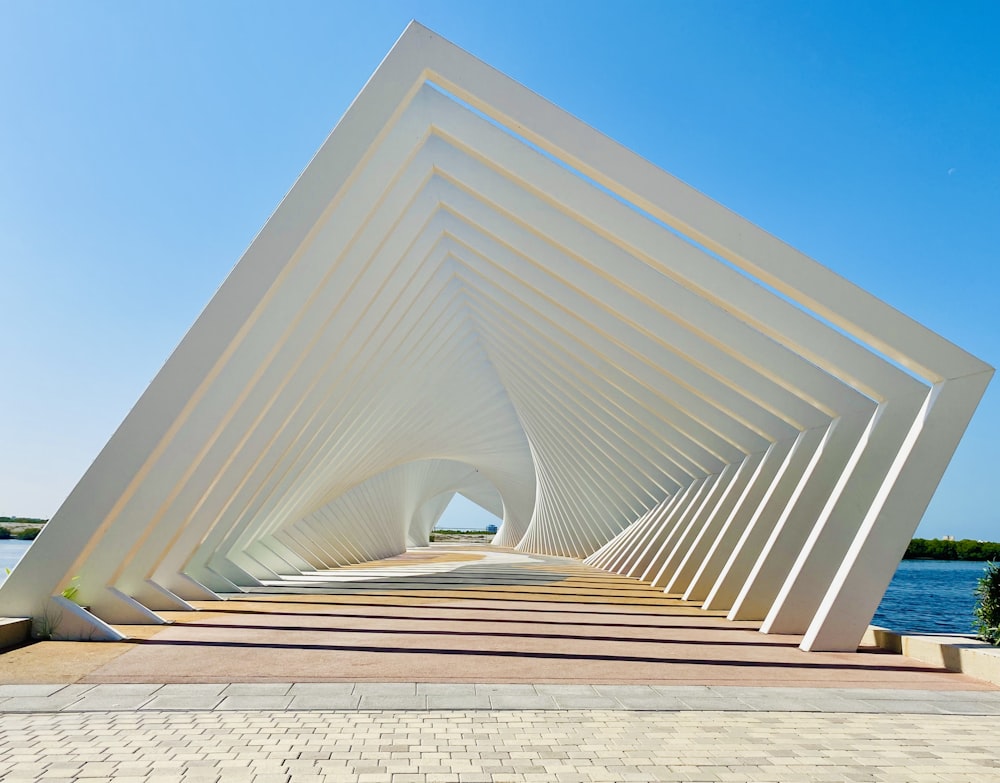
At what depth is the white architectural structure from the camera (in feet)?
23.4

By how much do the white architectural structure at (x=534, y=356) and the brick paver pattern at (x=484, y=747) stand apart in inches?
124

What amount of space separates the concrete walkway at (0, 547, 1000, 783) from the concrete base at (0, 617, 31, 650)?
285mm

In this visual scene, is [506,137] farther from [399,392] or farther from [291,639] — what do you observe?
[399,392]

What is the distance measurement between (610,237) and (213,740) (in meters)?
6.36

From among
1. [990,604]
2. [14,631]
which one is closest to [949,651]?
[990,604]

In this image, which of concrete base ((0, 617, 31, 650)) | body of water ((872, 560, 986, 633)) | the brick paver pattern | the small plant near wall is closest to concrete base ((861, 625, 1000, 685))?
the small plant near wall

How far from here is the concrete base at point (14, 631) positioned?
19.7ft

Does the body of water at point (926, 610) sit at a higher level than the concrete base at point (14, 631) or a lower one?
higher

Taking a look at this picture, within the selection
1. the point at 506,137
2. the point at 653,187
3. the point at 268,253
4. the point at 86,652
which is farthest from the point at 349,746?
the point at 506,137

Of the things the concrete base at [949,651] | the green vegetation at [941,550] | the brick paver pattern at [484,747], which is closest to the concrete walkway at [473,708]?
the brick paver pattern at [484,747]

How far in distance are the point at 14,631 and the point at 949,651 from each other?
7790mm

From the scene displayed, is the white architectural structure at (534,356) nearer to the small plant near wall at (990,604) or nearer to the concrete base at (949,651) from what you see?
the concrete base at (949,651)

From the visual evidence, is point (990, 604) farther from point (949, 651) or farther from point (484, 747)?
point (484, 747)

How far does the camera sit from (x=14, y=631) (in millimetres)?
6188
